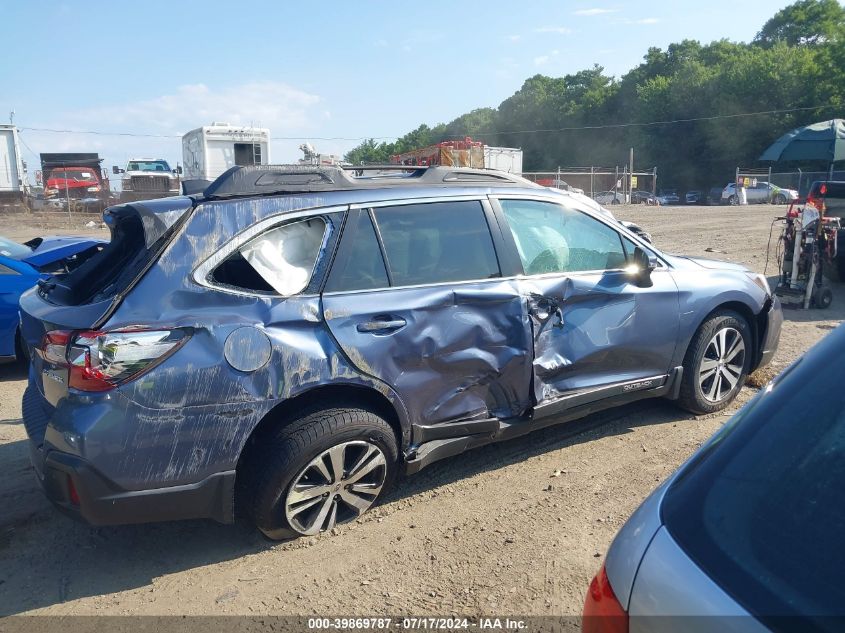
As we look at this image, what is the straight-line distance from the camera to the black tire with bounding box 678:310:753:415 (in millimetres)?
4695

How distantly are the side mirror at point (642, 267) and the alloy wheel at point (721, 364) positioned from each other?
2.64 ft

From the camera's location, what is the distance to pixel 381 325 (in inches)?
133

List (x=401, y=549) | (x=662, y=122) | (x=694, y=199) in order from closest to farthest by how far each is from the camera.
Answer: (x=401, y=549) < (x=694, y=199) < (x=662, y=122)

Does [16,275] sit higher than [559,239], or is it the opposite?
[559,239]

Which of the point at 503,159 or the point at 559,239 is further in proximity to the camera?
the point at 503,159

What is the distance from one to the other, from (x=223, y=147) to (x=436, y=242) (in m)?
20.2

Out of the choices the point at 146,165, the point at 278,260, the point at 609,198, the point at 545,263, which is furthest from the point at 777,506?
the point at 609,198

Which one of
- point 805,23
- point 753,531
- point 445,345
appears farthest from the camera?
point 805,23

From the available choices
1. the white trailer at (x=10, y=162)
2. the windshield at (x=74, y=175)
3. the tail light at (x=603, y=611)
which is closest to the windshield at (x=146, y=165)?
the windshield at (x=74, y=175)

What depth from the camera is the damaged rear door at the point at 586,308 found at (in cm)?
399

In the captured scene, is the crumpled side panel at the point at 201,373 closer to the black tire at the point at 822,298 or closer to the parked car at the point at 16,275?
the parked car at the point at 16,275

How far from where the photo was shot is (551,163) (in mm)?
76188

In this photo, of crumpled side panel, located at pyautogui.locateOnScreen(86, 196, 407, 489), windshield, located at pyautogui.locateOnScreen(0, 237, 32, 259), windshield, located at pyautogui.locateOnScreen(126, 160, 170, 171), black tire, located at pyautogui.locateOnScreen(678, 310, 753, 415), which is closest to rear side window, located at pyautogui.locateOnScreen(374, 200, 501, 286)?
crumpled side panel, located at pyautogui.locateOnScreen(86, 196, 407, 489)

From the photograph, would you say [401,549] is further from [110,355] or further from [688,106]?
[688,106]
